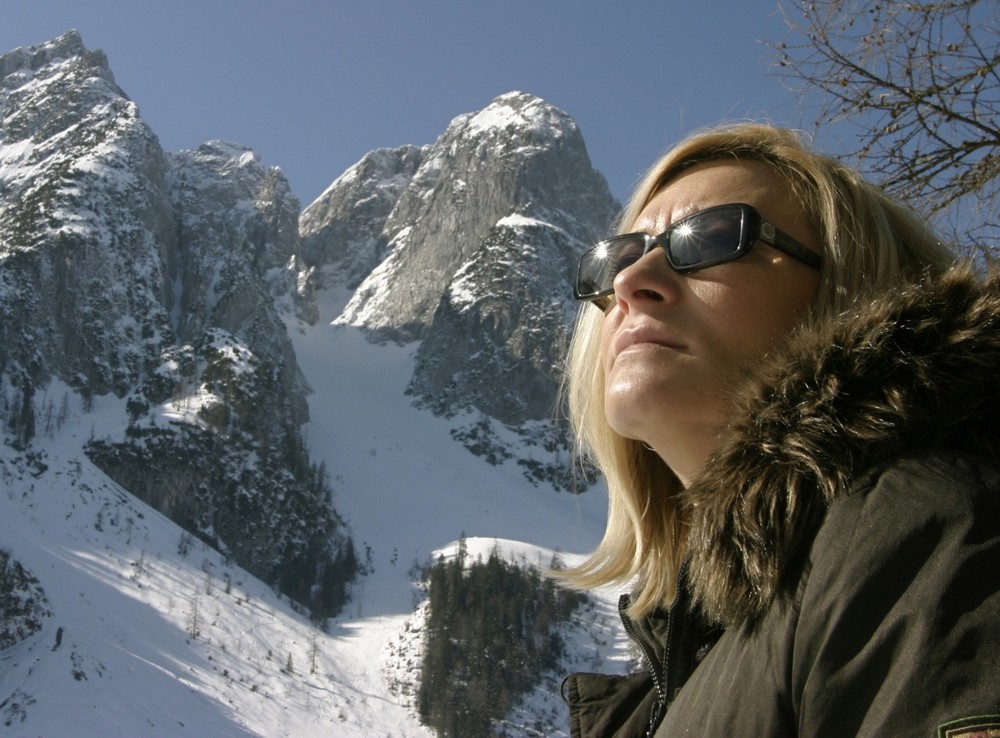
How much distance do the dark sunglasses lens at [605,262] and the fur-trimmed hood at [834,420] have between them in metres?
0.65

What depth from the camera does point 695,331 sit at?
1.62 meters

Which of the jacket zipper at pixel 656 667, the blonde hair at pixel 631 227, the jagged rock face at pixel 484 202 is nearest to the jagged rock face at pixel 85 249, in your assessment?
Answer: the jagged rock face at pixel 484 202

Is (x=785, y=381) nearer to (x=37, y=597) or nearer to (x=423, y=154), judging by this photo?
(x=37, y=597)

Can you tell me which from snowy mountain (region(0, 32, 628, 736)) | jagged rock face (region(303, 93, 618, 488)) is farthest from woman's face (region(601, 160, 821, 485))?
jagged rock face (region(303, 93, 618, 488))

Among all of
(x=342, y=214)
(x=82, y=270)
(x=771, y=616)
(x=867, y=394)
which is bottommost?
(x=771, y=616)

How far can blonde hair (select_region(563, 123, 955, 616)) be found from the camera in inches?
63.7

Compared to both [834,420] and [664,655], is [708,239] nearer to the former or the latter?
[834,420]

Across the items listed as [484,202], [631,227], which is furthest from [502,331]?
[631,227]

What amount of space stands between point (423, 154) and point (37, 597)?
127870 mm

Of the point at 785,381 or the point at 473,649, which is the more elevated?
the point at 785,381

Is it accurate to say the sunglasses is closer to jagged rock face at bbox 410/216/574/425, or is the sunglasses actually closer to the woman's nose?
the woman's nose

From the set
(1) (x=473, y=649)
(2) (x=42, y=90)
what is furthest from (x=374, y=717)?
(2) (x=42, y=90)

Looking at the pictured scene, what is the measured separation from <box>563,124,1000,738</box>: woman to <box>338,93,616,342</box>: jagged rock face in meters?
116

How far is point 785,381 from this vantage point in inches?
49.9
